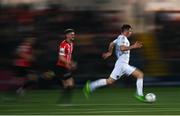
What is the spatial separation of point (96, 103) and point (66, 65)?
1.19 metres

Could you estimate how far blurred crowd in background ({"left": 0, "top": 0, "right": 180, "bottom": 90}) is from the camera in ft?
78.1

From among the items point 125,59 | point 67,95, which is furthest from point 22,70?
point 125,59

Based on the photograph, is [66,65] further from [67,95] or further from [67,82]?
[67,95]

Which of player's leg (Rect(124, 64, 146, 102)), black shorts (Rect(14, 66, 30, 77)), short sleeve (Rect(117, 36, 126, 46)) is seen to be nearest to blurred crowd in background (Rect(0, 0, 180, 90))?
black shorts (Rect(14, 66, 30, 77))

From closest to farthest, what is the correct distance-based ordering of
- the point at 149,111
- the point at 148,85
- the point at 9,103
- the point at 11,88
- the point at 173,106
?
the point at 149,111
the point at 173,106
the point at 9,103
the point at 11,88
the point at 148,85

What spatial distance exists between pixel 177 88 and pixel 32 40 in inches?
170

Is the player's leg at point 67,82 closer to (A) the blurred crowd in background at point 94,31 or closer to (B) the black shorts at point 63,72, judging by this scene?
(B) the black shorts at point 63,72

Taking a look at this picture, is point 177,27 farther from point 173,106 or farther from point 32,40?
point 173,106

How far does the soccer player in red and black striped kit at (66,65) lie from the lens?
1819cm

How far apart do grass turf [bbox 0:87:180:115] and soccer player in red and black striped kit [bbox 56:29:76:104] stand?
293 mm

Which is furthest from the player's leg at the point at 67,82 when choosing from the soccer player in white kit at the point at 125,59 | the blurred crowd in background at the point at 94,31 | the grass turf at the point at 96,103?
the blurred crowd in background at the point at 94,31

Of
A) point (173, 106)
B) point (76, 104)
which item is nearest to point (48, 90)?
point (76, 104)

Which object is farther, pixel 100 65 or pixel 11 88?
pixel 100 65

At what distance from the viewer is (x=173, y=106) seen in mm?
17812
